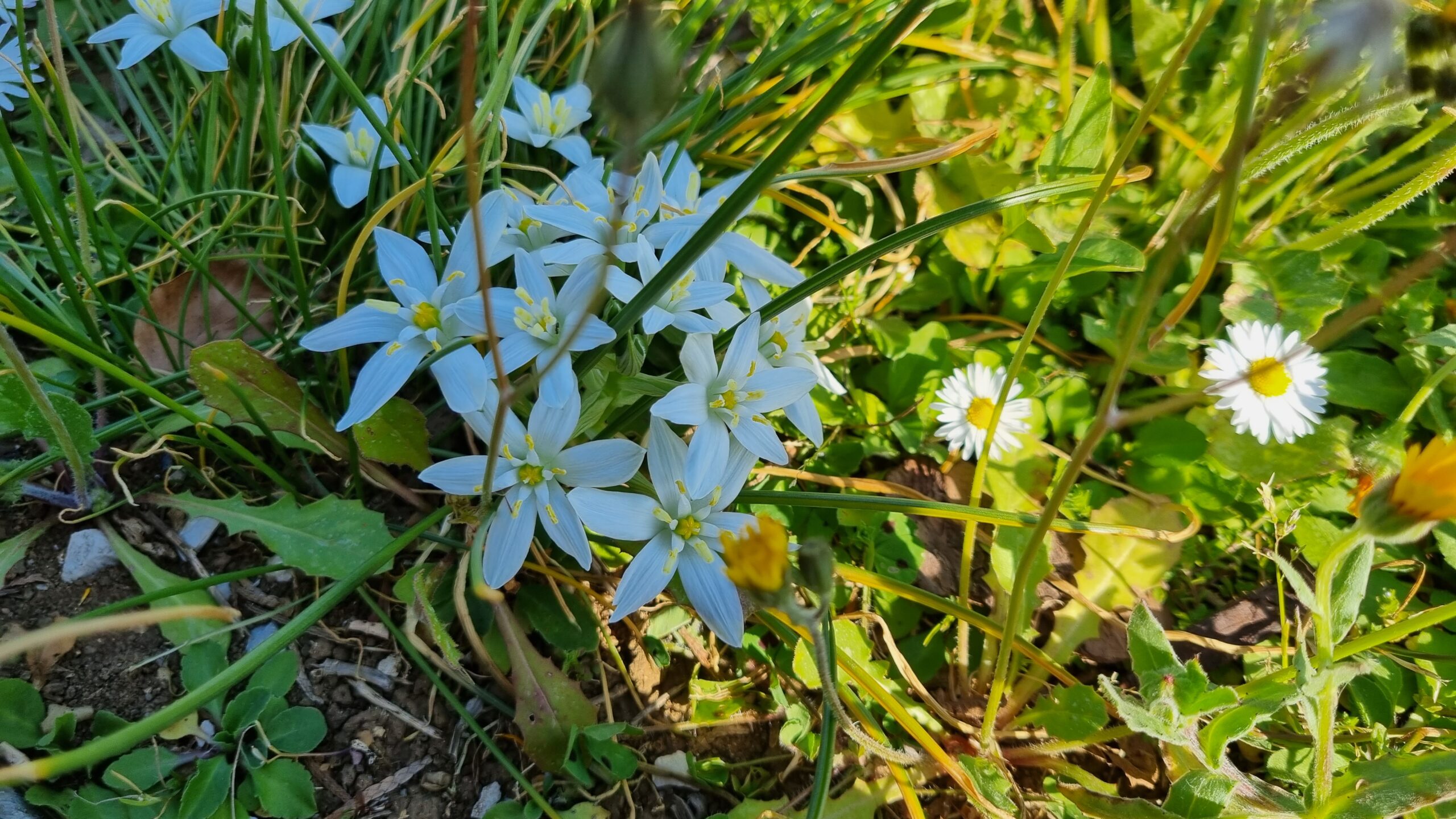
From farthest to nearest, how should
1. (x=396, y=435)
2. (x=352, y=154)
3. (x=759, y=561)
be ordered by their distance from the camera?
(x=352, y=154) < (x=396, y=435) < (x=759, y=561)

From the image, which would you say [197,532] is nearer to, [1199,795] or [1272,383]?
[1199,795]

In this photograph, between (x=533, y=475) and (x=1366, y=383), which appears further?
(x=1366, y=383)

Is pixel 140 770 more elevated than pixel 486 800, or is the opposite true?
pixel 486 800

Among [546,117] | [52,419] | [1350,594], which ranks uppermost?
[1350,594]

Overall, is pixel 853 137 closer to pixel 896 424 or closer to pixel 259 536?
pixel 896 424

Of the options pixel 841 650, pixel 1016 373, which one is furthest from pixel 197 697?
pixel 1016 373

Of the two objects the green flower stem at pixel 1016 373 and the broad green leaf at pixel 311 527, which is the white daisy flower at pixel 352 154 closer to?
the broad green leaf at pixel 311 527
